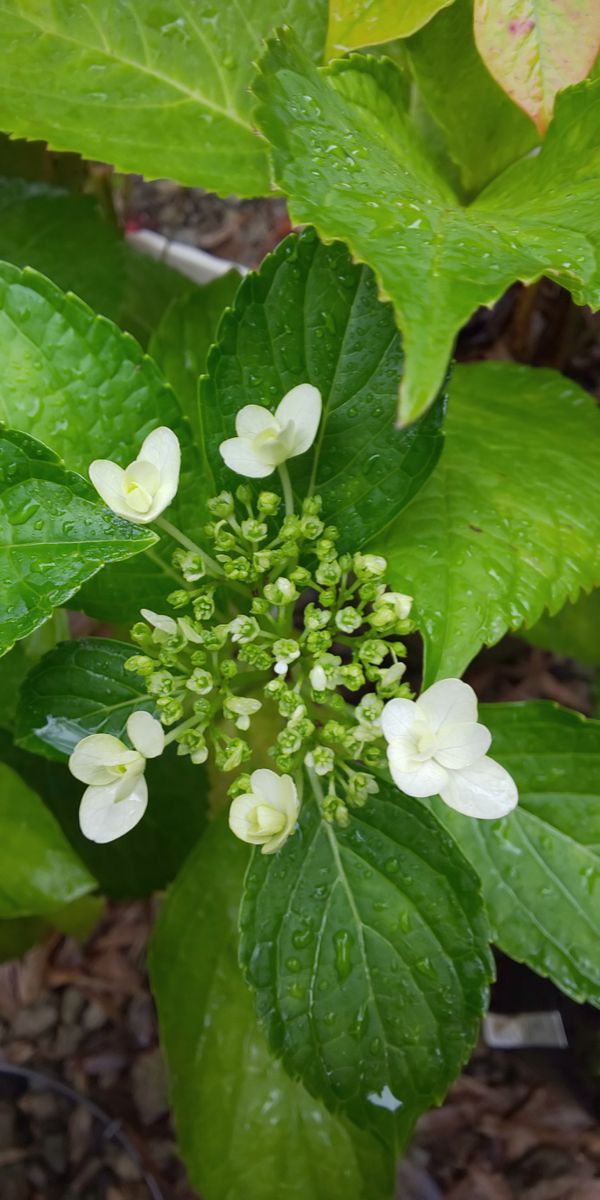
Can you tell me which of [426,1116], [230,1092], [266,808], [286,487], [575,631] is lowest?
[426,1116]

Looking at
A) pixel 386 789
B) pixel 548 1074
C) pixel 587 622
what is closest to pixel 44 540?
pixel 386 789

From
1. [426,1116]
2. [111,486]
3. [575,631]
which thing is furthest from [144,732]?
[426,1116]

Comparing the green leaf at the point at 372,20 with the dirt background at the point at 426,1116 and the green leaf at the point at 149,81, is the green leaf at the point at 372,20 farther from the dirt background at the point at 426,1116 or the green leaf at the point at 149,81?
the dirt background at the point at 426,1116

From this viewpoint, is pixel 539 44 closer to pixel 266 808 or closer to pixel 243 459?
pixel 243 459

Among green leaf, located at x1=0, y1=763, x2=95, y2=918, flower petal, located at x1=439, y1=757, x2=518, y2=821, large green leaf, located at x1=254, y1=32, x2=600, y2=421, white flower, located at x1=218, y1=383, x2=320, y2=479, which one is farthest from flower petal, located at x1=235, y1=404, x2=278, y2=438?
green leaf, located at x1=0, y1=763, x2=95, y2=918

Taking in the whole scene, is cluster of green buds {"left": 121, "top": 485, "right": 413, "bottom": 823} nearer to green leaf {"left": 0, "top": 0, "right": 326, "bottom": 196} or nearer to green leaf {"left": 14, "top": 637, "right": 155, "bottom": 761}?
green leaf {"left": 14, "top": 637, "right": 155, "bottom": 761}

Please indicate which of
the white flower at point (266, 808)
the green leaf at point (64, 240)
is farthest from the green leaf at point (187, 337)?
the white flower at point (266, 808)
